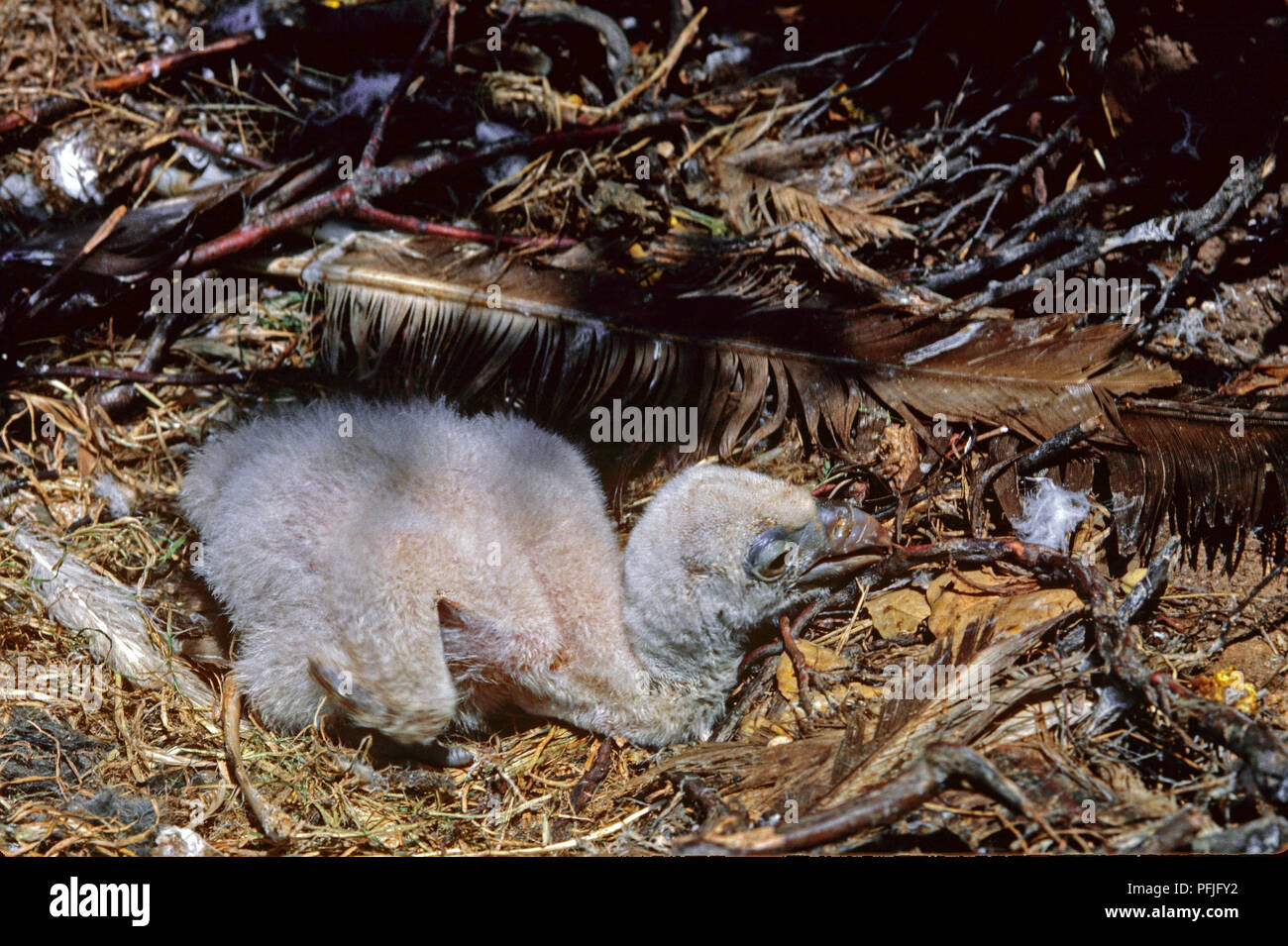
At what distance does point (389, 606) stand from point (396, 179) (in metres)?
1.54

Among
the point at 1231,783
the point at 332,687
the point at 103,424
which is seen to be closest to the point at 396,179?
the point at 103,424

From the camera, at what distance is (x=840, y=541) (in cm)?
226

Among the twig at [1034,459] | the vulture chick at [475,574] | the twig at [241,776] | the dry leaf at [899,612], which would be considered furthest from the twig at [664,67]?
the twig at [241,776]

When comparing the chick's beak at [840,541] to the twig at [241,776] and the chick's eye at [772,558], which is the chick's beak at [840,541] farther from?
the twig at [241,776]

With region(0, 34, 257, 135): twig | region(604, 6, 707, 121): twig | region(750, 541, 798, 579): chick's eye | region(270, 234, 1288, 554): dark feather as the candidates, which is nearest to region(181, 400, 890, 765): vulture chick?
region(750, 541, 798, 579): chick's eye

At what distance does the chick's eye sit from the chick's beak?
0.14 ft

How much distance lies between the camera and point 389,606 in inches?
86.1

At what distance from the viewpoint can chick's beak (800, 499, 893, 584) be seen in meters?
2.25

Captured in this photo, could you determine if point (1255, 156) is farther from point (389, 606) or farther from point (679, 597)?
point (389, 606)

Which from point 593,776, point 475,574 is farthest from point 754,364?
point 593,776

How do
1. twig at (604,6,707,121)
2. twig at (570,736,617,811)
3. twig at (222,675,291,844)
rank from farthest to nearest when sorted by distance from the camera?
1. twig at (604,6,707,121)
2. twig at (570,736,617,811)
3. twig at (222,675,291,844)

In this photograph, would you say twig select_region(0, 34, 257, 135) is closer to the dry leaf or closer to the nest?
the nest

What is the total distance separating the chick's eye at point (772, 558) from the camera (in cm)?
225

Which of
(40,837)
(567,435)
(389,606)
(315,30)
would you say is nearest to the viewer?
(40,837)
